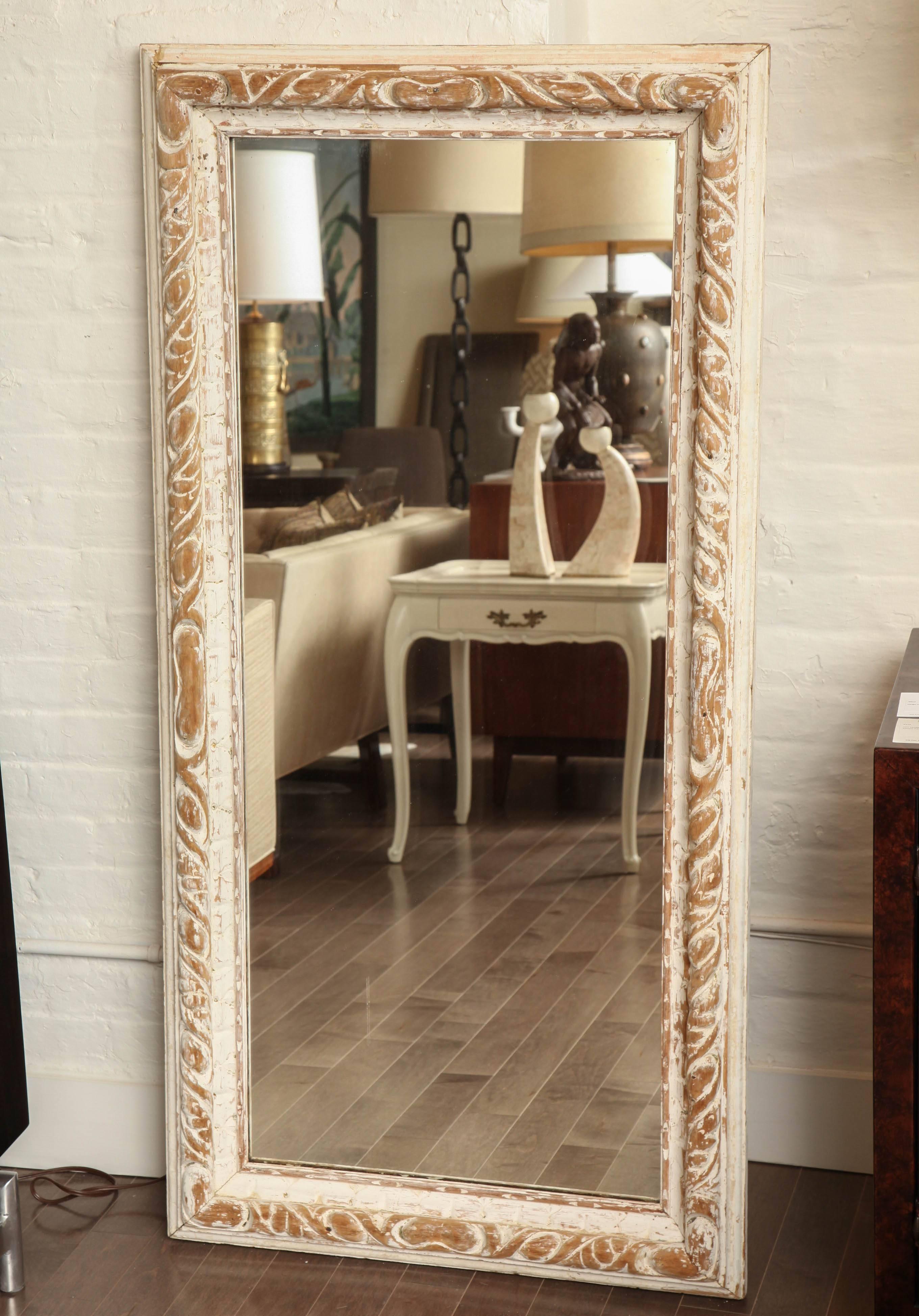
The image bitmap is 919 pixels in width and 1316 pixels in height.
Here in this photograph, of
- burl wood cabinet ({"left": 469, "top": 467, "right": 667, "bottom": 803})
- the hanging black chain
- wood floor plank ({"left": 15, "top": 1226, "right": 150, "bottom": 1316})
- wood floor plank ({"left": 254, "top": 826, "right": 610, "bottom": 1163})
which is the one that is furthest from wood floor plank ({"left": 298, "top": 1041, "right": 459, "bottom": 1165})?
the hanging black chain

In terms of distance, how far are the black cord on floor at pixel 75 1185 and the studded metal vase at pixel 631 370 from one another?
1.51m

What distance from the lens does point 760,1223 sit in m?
2.30

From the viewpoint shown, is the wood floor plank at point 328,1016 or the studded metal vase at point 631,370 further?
the wood floor plank at point 328,1016

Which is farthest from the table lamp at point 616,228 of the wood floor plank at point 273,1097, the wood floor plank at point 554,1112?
the wood floor plank at point 273,1097

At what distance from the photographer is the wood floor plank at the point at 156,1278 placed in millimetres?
2115

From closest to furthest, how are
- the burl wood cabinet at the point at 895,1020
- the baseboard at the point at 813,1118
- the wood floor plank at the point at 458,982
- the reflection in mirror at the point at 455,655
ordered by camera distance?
the burl wood cabinet at the point at 895,1020 < the reflection in mirror at the point at 455,655 < the wood floor plank at the point at 458,982 < the baseboard at the point at 813,1118

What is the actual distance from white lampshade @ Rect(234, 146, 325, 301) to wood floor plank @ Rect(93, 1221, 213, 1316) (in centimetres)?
151

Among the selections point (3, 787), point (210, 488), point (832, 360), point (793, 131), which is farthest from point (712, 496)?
point (3, 787)

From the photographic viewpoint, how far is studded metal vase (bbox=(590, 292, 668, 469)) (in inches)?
82.7

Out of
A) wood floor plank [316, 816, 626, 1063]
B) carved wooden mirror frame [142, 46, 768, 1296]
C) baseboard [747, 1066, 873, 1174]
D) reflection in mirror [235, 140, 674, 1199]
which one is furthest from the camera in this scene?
baseboard [747, 1066, 873, 1174]

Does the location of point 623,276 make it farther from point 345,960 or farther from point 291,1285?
point 291,1285

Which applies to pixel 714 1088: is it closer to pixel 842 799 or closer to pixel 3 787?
pixel 842 799

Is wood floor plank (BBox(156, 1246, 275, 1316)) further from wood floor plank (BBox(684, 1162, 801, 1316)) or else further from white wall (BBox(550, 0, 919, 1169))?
white wall (BBox(550, 0, 919, 1169))

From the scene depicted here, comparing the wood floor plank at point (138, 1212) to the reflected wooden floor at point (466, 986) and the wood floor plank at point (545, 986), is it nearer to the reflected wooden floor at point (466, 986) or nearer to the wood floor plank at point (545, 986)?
the reflected wooden floor at point (466, 986)
